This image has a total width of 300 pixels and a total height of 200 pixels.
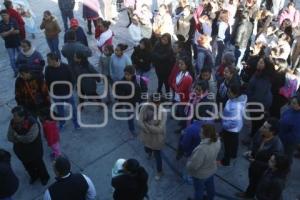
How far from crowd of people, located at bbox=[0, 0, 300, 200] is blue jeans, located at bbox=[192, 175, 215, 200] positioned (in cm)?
2

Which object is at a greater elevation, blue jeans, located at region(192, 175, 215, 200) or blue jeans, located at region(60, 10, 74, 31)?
blue jeans, located at region(60, 10, 74, 31)

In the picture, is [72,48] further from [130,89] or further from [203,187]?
[203,187]

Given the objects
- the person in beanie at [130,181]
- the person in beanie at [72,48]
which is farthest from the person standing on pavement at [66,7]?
the person in beanie at [130,181]

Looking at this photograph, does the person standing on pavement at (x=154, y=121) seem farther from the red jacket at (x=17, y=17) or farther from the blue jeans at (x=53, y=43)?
the red jacket at (x=17, y=17)

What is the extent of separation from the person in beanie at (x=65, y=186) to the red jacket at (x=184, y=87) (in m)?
2.74

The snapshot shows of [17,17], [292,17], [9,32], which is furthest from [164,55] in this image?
[292,17]

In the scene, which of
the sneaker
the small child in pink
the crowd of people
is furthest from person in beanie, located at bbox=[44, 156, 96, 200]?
the sneaker

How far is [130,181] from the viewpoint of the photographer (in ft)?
13.5

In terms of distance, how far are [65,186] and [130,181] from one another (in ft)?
2.37

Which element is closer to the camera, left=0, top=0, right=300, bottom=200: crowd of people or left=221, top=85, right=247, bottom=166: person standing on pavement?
left=0, top=0, right=300, bottom=200: crowd of people

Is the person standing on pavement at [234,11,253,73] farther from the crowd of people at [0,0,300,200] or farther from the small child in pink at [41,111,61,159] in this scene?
the small child in pink at [41,111,61,159]

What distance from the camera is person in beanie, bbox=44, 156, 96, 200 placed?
157 inches

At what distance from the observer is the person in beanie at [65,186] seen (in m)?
4.00

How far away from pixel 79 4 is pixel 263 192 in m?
10.2
